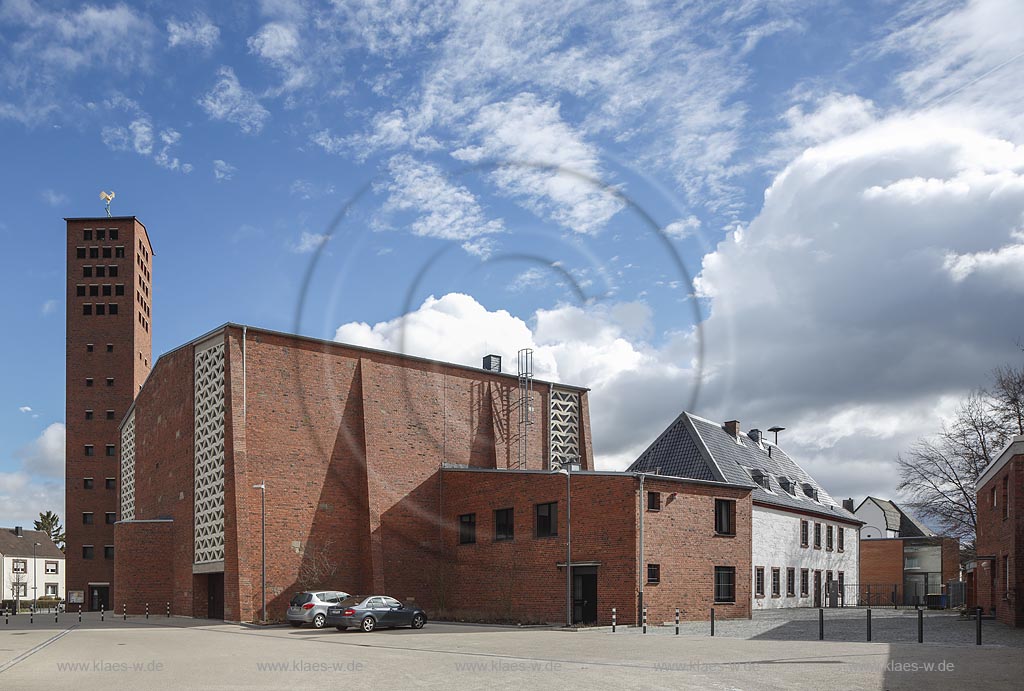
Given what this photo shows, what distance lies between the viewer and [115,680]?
18.0m

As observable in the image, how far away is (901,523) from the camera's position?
8706 cm

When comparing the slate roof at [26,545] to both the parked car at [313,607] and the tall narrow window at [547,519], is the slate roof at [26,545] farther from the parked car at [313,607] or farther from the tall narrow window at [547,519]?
the tall narrow window at [547,519]

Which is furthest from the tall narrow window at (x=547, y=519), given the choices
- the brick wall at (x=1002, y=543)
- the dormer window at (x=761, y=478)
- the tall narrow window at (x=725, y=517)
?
the brick wall at (x=1002, y=543)

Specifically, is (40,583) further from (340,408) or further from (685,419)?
(685,419)

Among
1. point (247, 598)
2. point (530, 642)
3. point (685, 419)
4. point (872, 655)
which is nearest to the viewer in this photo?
point (872, 655)

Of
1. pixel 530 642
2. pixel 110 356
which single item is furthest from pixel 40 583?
pixel 530 642

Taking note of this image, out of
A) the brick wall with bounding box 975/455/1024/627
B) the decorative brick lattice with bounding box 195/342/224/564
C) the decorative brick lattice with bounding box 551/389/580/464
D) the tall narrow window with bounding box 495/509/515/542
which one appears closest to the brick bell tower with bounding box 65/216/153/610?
the decorative brick lattice with bounding box 195/342/224/564

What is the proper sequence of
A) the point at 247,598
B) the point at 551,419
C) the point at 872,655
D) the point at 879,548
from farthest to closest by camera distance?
1. the point at 879,548
2. the point at 551,419
3. the point at 247,598
4. the point at 872,655

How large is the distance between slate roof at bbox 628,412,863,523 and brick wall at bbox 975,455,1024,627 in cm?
1045

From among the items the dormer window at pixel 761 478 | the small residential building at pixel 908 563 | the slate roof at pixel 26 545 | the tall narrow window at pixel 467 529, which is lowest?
the slate roof at pixel 26 545

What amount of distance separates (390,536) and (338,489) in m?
3.55

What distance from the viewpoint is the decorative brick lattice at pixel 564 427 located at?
2271 inches

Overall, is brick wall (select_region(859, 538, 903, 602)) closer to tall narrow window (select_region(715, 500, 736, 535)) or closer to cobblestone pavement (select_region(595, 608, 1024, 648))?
cobblestone pavement (select_region(595, 608, 1024, 648))

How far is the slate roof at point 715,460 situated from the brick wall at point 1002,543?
1045 cm
